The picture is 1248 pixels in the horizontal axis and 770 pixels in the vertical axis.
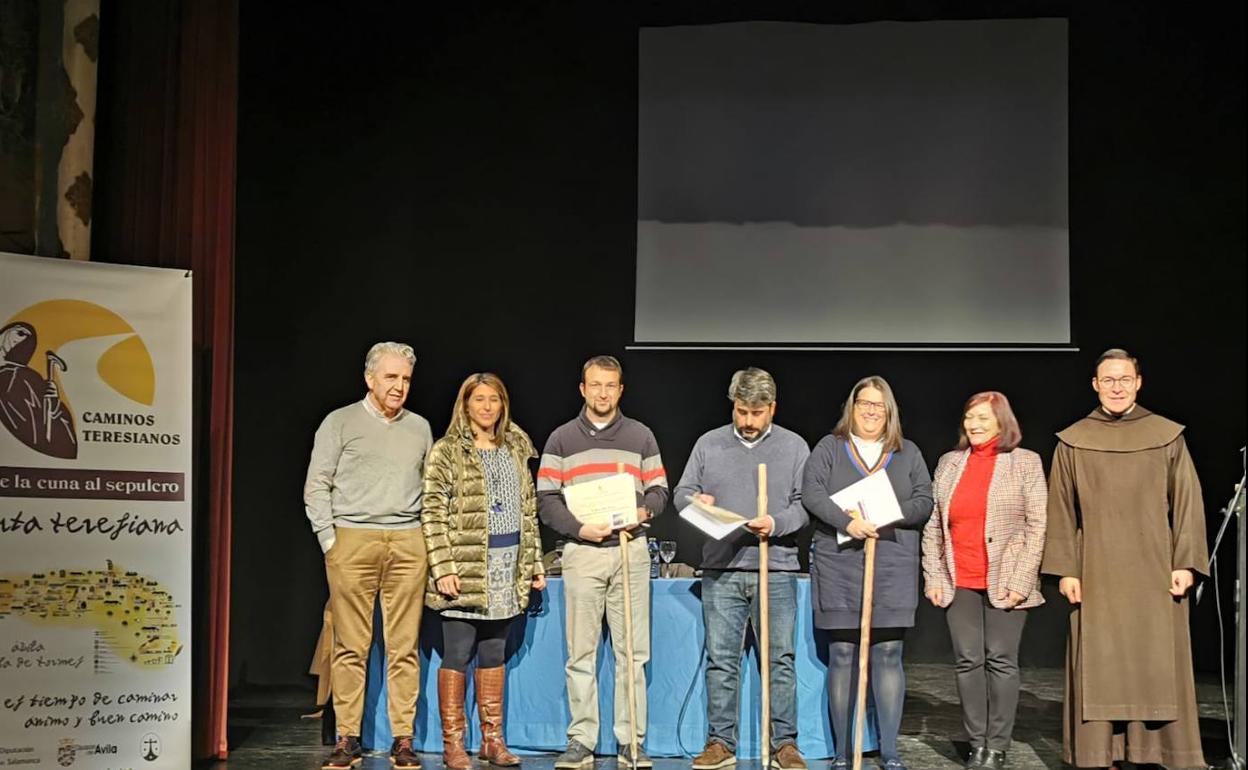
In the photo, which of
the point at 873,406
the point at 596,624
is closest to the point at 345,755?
the point at 596,624

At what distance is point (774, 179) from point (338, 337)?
2399 millimetres

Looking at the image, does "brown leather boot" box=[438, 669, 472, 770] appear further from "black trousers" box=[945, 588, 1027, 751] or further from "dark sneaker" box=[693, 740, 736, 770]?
"black trousers" box=[945, 588, 1027, 751]

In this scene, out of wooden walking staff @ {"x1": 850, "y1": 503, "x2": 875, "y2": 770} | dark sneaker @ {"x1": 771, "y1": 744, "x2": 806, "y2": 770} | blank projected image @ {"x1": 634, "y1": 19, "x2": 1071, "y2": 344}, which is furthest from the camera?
blank projected image @ {"x1": 634, "y1": 19, "x2": 1071, "y2": 344}

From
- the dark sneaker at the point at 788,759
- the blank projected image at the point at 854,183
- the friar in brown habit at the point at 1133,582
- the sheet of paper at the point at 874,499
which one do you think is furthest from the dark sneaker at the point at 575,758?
the blank projected image at the point at 854,183

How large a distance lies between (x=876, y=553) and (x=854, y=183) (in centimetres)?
251

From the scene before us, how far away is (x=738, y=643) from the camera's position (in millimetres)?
4938

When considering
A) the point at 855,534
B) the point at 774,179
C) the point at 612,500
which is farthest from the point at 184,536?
the point at 774,179

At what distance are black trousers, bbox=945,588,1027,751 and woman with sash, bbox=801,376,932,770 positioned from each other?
0.22 metres

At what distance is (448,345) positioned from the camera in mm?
6992

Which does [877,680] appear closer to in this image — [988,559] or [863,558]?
[863,558]

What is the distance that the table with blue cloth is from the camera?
516 cm

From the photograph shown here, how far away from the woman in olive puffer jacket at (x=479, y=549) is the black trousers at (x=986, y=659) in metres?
1.58

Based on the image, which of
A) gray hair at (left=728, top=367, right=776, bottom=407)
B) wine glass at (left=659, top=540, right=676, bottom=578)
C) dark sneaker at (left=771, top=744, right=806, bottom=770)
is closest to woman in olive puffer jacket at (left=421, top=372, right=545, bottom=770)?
wine glass at (left=659, top=540, right=676, bottom=578)

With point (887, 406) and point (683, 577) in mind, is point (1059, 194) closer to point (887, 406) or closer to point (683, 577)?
point (887, 406)
